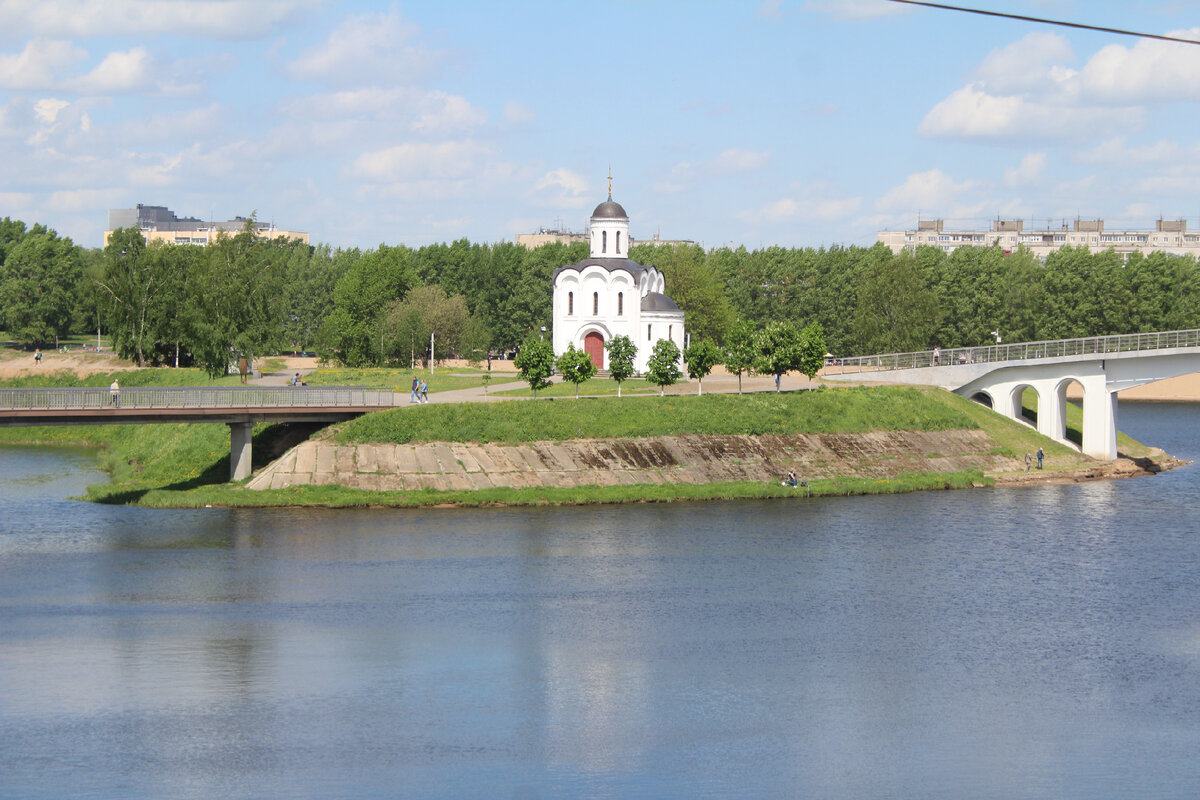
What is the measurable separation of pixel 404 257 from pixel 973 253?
57.2 metres

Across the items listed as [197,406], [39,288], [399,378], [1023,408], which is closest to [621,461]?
[197,406]

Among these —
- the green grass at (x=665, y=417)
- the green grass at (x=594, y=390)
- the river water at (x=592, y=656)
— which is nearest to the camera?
the river water at (x=592, y=656)

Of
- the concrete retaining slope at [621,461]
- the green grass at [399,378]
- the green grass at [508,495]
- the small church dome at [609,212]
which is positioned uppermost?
the small church dome at [609,212]

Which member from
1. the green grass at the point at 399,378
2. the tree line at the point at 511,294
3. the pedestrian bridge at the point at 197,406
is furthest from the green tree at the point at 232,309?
the pedestrian bridge at the point at 197,406

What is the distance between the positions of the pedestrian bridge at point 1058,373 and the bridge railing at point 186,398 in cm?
3822

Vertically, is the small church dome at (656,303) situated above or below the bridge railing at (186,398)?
above

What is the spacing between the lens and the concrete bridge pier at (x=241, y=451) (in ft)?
221

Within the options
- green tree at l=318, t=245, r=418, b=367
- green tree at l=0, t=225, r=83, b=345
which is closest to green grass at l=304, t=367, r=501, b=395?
green tree at l=318, t=245, r=418, b=367

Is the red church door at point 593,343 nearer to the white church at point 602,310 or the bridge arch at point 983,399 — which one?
the white church at point 602,310

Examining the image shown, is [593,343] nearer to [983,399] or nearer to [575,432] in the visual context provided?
[983,399]

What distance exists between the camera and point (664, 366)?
82.9 metres

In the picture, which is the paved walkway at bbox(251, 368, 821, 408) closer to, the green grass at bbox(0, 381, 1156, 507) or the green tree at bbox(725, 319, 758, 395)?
the green tree at bbox(725, 319, 758, 395)

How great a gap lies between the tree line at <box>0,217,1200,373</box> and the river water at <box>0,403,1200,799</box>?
147 ft

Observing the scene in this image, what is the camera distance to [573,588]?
47.6 metres
